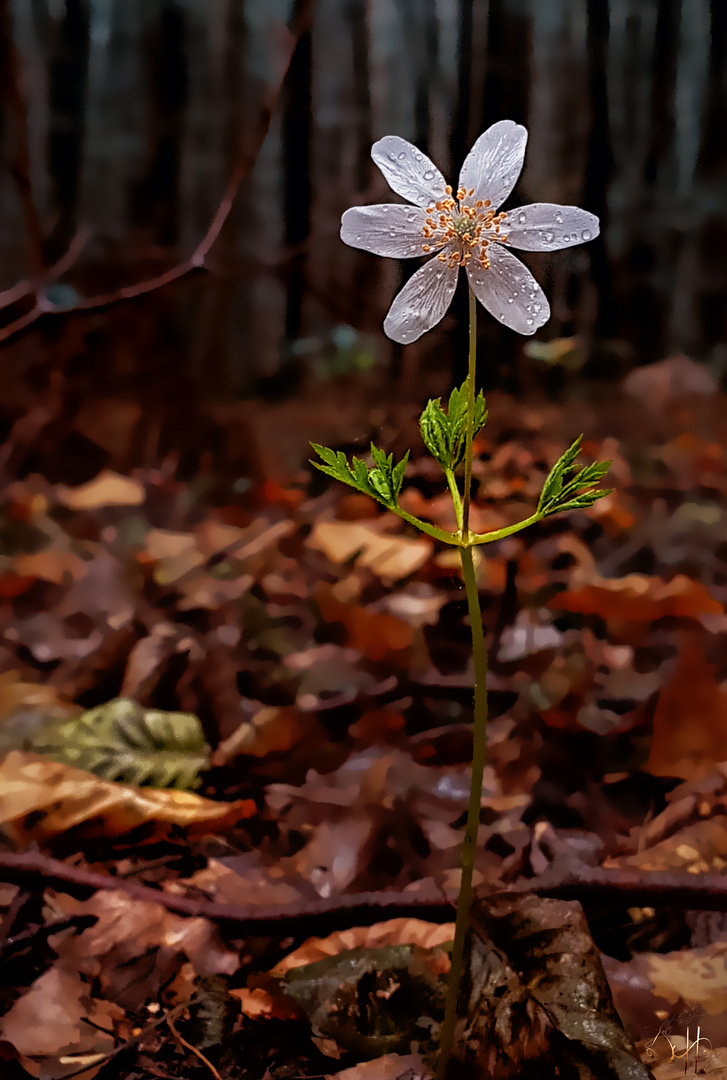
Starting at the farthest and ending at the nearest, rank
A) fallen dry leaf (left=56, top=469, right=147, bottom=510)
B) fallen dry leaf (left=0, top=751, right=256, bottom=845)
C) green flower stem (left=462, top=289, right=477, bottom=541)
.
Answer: fallen dry leaf (left=56, top=469, right=147, bottom=510) → fallen dry leaf (left=0, top=751, right=256, bottom=845) → green flower stem (left=462, top=289, right=477, bottom=541)

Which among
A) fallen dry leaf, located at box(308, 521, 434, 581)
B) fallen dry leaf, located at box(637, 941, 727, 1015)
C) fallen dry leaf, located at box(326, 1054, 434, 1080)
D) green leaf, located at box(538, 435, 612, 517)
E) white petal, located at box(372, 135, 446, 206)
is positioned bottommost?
fallen dry leaf, located at box(637, 941, 727, 1015)

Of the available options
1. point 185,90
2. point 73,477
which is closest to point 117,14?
point 185,90

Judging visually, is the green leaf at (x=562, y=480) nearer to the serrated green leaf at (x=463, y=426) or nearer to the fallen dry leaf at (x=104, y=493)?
the serrated green leaf at (x=463, y=426)

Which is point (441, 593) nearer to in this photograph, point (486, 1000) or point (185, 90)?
point (486, 1000)


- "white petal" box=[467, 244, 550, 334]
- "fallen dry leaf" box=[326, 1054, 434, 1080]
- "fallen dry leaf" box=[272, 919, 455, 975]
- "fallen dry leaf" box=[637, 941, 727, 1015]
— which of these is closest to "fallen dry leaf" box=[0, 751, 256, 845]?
"fallen dry leaf" box=[272, 919, 455, 975]

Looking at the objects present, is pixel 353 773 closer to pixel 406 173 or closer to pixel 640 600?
pixel 640 600

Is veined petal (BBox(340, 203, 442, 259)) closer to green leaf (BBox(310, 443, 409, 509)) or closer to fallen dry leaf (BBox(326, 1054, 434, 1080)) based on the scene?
green leaf (BBox(310, 443, 409, 509))
